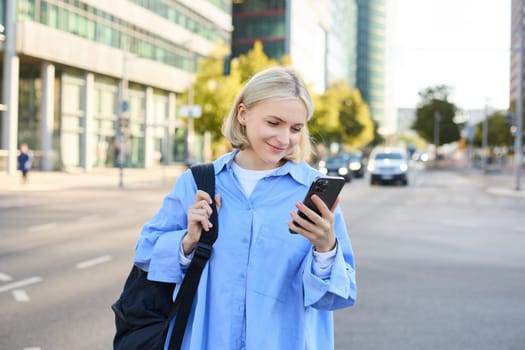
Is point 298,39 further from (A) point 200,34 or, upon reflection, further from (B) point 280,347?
(B) point 280,347

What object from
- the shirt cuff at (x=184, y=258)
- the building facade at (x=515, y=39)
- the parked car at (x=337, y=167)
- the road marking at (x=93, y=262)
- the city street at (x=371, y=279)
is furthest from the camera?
the building facade at (x=515, y=39)

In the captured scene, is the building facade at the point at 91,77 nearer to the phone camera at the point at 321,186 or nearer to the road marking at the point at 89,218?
the road marking at the point at 89,218

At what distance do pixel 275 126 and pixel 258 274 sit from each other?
0.52 meters

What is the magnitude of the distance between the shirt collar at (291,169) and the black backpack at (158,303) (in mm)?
39

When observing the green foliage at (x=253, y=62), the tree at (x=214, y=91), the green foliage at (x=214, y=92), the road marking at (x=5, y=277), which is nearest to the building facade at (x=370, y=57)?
the green foliage at (x=253, y=62)

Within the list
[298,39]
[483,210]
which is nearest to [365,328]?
[483,210]

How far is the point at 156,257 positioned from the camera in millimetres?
2170

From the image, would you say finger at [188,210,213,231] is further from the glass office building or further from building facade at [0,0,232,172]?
the glass office building

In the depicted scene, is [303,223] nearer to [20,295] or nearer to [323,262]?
[323,262]

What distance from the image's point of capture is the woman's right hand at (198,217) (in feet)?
6.71

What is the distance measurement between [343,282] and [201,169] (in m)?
0.65

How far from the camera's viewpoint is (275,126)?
2195 millimetres

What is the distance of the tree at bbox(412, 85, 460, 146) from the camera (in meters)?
71.6

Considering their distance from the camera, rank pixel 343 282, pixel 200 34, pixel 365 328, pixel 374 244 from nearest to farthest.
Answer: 1. pixel 343 282
2. pixel 365 328
3. pixel 374 244
4. pixel 200 34
